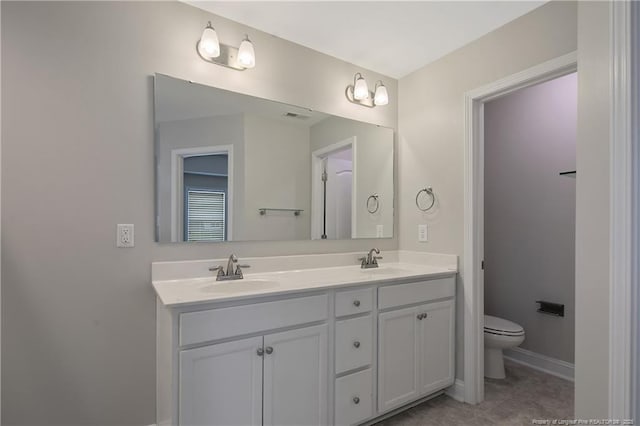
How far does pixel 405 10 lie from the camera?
1884 millimetres

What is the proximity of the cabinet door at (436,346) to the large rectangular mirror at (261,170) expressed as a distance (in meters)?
0.72

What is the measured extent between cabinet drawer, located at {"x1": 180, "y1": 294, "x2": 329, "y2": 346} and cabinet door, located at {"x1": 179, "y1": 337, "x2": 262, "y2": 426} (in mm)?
51

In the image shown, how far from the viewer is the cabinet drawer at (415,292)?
188cm

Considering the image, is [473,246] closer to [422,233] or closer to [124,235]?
[422,233]

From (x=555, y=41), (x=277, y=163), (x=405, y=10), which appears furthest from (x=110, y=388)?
(x=555, y=41)

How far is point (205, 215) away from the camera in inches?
74.4

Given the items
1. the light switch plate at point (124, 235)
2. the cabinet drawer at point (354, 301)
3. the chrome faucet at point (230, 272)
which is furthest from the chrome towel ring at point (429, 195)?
the light switch plate at point (124, 235)

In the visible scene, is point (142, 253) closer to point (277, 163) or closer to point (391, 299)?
point (277, 163)

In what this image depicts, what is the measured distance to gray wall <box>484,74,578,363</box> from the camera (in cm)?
257

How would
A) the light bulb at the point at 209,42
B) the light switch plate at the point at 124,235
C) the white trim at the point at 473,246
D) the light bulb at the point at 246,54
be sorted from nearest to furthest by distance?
1. the light switch plate at the point at 124,235
2. the light bulb at the point at 209,42
3. the light bulb at the point at 246,54
4. the white trim at the point at 473,246

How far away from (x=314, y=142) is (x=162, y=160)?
3.26 feet

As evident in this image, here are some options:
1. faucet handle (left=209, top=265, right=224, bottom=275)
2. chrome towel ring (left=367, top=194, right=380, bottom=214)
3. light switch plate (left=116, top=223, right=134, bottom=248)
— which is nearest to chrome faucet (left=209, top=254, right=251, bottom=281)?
faucet handle (left=209, top=265, right=224, bottom=275)

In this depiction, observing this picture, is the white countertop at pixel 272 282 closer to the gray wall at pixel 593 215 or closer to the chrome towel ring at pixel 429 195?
the chrome towel ring at pixel 429 195

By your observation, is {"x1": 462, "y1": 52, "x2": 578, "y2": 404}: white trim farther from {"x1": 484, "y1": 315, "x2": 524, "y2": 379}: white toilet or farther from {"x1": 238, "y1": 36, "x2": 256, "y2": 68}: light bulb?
{"x1": 238, "y1": 36, "x2": 256, "y2": 68}: light bulb
